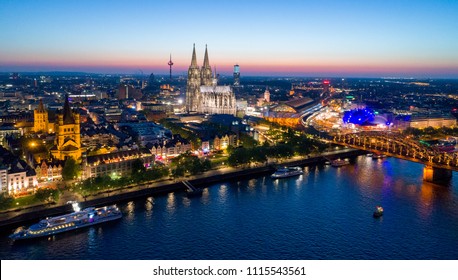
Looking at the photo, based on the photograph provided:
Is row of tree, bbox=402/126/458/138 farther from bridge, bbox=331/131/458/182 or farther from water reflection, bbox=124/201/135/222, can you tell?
water reflection, bbox=124/201/135/222

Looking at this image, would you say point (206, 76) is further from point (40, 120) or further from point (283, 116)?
point (40, 120)

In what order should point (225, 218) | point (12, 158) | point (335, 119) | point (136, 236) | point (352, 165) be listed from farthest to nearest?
point (335, 119) < point (352, 165) < point (12, 158) < point (225, 218) < point (136, 236)

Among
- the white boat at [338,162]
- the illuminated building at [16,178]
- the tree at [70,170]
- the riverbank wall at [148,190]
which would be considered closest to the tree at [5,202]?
the riverbank wall at [148,190]

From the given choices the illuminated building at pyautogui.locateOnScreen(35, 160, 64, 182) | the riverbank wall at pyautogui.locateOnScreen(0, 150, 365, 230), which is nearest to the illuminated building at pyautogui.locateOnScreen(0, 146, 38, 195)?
the illuminated building at pyautogui.locateOnScreen(35, 160, 64, 182)

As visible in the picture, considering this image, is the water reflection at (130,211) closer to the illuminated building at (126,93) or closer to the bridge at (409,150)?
the bridge at (409,150)

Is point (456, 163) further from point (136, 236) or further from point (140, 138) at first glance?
point (140, 138)

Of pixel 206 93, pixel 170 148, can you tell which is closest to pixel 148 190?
pixel 170 148

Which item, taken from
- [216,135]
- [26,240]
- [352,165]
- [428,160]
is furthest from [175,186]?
[428,160]
